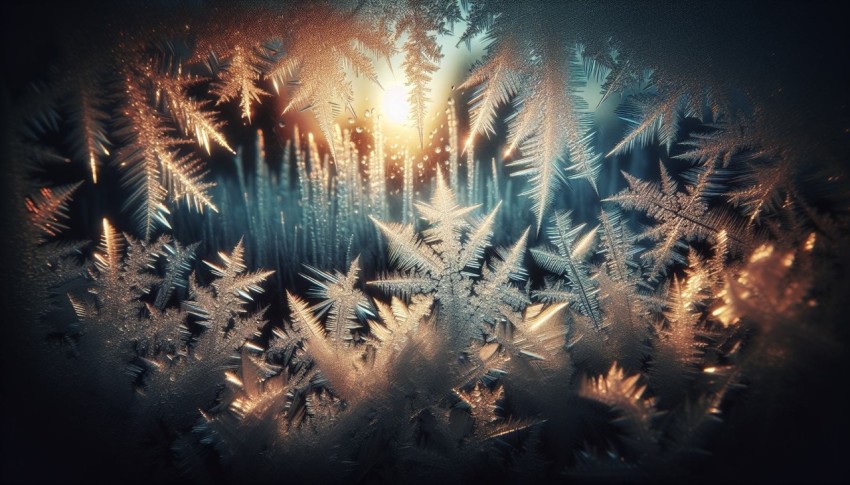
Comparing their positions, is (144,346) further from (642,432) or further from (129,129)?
(642,432)

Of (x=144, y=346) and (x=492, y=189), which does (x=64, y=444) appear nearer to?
(x=144, y=346)

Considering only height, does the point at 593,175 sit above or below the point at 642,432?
above

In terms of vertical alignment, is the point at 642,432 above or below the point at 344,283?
below

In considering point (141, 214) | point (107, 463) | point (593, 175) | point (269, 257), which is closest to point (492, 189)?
point (593, 175)

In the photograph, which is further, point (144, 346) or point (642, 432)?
point (144, 346)

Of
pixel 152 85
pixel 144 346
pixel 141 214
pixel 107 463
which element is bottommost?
pixel 107 463

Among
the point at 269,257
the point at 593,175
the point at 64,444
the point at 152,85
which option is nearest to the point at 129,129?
the point at 152,85
